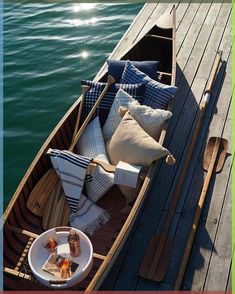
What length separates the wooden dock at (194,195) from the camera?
5.08 metres

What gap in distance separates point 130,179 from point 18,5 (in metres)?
8.28

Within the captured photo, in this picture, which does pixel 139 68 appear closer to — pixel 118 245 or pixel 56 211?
pixel 56 211

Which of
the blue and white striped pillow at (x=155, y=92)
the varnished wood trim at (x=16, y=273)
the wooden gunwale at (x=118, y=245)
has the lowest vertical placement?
the varnished wood trim at (x=16, y=273)

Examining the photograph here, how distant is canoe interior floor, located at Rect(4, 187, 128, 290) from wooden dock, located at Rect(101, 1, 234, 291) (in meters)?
0.30

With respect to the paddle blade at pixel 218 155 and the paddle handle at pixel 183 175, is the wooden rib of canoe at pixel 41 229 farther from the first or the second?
the paddle blade at pixel 218 155

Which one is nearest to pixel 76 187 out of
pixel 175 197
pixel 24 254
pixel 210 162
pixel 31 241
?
pixel 31 241

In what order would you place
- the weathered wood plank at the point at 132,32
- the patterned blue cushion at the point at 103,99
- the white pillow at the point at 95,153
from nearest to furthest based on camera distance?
the white pillow at the point at 95,153 < the patterned blue cushion at the point at 103,99 < the weathered wood plank at the point at 132,32

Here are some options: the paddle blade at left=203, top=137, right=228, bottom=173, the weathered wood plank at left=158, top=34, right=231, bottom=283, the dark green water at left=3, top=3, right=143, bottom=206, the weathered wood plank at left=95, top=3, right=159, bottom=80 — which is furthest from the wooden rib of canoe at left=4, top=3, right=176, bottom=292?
the weathered wood plank at left=95, top=3, right=159, bottom=80

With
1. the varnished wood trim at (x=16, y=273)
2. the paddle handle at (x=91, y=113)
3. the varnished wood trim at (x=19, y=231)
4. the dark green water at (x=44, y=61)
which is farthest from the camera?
the dark green water at (x=44, y=61)

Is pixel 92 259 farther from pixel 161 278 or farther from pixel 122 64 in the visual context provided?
pixel 122 64

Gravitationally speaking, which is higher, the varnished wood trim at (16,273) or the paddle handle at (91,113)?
the paddle handle at (91,113)

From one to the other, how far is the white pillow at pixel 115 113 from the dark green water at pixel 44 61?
1.82 meters

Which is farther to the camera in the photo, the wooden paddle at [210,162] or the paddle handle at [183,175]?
the wooden paddle at [210,162]

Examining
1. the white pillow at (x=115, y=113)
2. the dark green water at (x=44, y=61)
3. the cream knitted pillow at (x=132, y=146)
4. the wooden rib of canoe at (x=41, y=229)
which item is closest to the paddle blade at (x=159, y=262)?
the wooden rib of canoe at (x=41, y=229)
